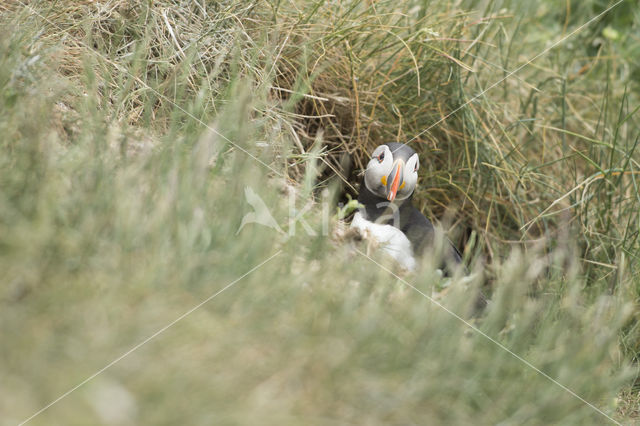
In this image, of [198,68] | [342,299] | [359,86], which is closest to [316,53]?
[359,86]

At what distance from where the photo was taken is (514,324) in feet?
5.12

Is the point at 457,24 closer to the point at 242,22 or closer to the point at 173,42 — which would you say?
the point at 242,22

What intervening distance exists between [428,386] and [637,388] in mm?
975

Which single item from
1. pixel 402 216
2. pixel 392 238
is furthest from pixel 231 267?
Answer: pixel 402 216

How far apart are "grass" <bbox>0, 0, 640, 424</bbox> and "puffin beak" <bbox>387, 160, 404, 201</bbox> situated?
26 centimetres

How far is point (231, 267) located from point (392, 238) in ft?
2.77

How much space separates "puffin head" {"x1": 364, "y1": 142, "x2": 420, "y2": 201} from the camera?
2.13 metres

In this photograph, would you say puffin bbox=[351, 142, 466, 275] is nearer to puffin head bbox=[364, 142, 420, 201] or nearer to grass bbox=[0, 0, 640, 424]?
puffin head bbox=[364, 142, 420, 201]

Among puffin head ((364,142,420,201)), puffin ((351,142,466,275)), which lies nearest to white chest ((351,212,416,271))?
puffin ((351,142,466,275))

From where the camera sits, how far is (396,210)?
2.24 m

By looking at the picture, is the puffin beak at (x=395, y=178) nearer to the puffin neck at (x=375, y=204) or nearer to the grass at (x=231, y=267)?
the puffin neck at (x=375, y=204)

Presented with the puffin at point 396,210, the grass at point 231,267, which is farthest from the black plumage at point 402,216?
the grass at point 231,267

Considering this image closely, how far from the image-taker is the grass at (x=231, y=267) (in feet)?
3.84

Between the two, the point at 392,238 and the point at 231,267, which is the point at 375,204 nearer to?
the point at 392,238
